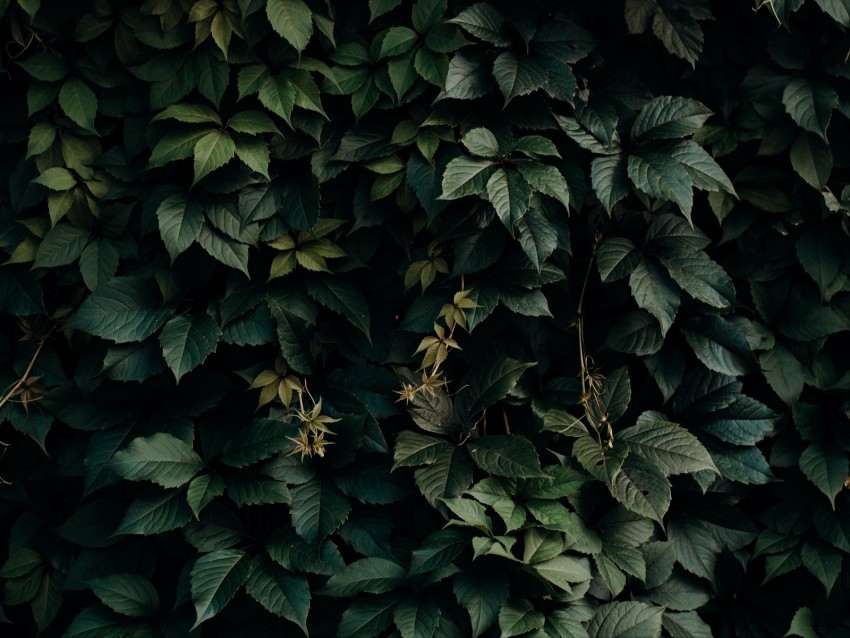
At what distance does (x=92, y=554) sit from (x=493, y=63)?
5.94ft

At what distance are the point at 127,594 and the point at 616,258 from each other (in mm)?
1641

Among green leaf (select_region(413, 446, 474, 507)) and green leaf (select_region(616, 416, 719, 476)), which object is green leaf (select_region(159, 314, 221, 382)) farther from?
green leaf (select_region(616, 416, 719, 476))

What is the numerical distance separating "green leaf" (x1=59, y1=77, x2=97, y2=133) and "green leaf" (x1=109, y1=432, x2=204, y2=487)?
2.97 ft

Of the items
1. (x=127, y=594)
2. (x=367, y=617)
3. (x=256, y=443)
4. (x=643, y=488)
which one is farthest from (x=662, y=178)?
(x=127, y=594)

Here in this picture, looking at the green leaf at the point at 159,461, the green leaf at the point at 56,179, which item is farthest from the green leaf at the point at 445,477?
the green leaf at the point at 56,179

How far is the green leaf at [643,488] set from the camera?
2.27m

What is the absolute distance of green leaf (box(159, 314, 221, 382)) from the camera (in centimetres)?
230

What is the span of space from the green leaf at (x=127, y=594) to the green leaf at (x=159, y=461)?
294mm

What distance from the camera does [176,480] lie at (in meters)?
2.30

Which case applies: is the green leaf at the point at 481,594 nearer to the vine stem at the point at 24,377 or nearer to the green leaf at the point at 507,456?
the green leaf at the point at 507,456

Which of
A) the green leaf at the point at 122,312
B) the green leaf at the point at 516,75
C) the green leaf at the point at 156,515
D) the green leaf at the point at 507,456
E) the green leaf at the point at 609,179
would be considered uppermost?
the green leaf at the point at 516,75

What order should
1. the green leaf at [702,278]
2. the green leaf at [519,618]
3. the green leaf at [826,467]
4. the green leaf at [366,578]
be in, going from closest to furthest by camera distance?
the green leaf at [519,618]
the green leaf at [366,578]
the green leaf at [702,278]
the green leaf at [826,467]

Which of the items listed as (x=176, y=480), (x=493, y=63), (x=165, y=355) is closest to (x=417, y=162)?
(x=493, y=63)

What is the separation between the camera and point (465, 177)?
2275mm
